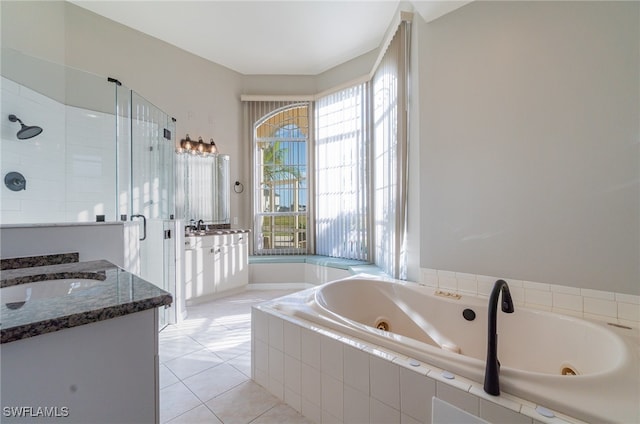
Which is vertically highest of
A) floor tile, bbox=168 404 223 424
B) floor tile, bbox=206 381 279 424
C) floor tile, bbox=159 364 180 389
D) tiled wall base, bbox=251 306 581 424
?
tiled wall base, bbox=251 306 581 424

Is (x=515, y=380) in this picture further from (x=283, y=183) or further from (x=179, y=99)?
(x=179, y=99)

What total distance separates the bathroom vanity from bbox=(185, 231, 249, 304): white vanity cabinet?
2.40m

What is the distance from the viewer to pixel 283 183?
4.18 meters

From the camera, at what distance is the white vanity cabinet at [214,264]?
122 inches


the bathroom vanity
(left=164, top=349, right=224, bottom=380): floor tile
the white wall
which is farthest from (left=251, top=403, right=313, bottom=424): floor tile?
the white wall

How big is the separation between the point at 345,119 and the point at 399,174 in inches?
64.9

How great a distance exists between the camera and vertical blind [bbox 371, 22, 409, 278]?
2.44 meters

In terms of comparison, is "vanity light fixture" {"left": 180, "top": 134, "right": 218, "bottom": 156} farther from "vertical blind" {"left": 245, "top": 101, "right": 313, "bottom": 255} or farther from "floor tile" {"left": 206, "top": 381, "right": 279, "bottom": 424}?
"floor tile" {"left": 206, "top": 381, "right": 279, "bottom": 424}

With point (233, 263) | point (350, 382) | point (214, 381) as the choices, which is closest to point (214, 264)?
point (233, 263)

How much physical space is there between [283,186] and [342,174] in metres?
0.97

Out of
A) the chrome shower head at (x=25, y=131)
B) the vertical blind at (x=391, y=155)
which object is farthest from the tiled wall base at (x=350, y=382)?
the chrome shower head at (x=25, y=131)

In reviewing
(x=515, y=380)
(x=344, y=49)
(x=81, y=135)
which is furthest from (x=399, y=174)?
(x=81, y=135)

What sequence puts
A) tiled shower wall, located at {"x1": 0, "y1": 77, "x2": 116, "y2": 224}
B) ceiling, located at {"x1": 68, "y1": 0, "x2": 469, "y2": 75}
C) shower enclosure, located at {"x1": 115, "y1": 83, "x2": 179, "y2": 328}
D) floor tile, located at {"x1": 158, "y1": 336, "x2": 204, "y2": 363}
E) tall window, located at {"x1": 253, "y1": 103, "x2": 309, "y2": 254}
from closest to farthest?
tiled shower wall, located at {"x1": 0, "y1": 77, "x2": 116, "y2": 224}
floor tile, located at {"x1": 158, "y1": 336, "x2": 204, "y2": 363}
shower enclosure, located at {"x1": 115, "y1": 83, "x2": 179, "y2": 328}
ceiling, located at {"x1": 68, "y1": 0, "x2": 469, "y2": 75}
tall window, located at {"x1": 253, "y1": 103, "x2": 309, "y2": 254}

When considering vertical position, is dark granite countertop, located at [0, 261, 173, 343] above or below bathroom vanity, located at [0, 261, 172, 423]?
above
